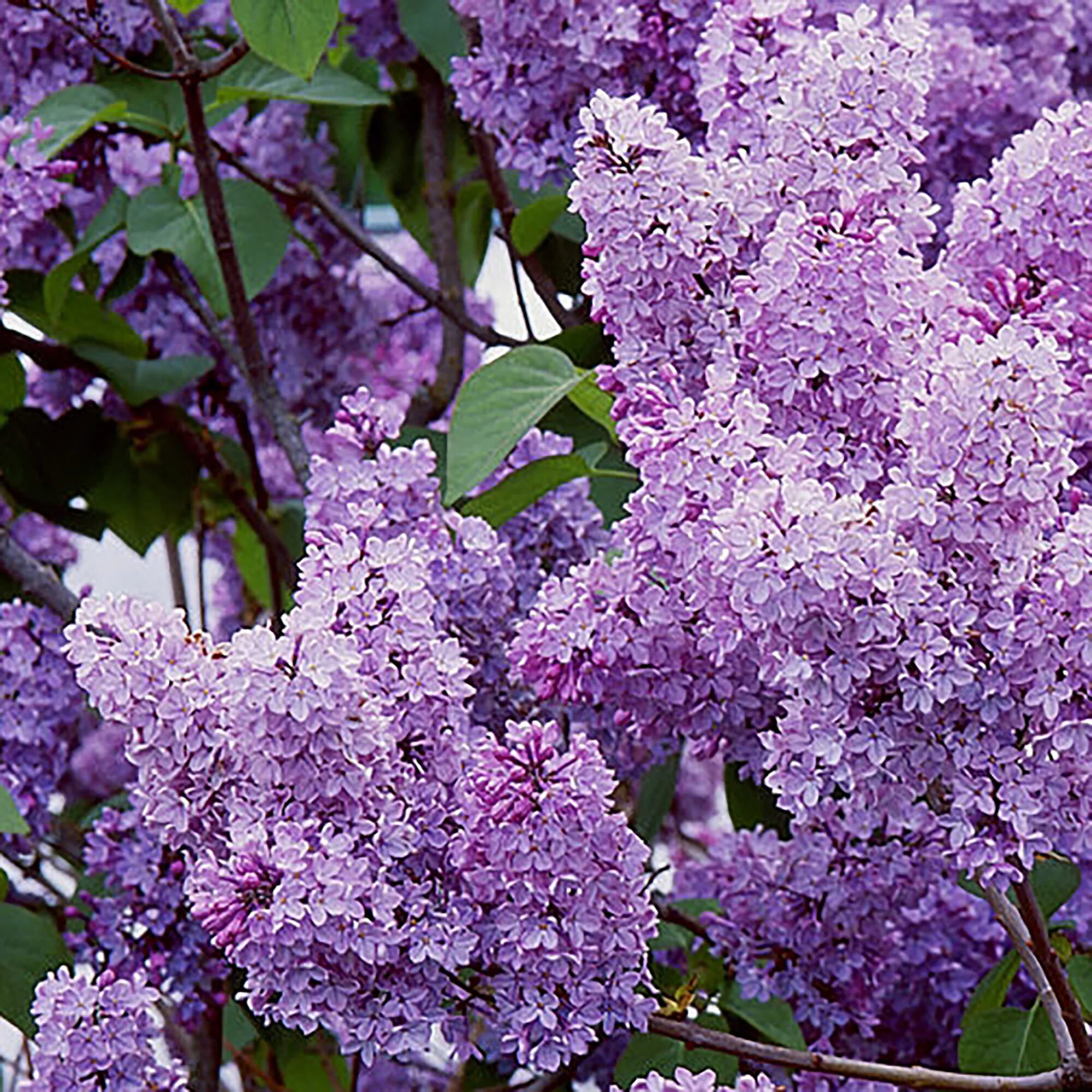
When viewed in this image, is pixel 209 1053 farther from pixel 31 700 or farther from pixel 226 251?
pixel 226 251

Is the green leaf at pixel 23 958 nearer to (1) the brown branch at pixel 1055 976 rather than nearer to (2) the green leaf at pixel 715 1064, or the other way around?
(2) the green leaf at pixel 715 1064

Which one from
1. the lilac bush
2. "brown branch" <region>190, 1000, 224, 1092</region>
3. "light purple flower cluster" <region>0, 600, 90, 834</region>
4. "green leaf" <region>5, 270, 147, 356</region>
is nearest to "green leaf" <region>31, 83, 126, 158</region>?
the lilac bush

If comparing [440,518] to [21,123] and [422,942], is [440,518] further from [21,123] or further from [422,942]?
[21,123]

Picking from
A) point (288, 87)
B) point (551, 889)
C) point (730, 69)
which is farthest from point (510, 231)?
point (551, 889)

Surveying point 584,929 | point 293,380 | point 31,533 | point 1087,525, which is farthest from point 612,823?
point 31,533

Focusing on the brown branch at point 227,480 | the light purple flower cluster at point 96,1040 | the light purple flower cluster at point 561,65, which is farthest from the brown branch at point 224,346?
the light purple flower cluster at point 96,1040

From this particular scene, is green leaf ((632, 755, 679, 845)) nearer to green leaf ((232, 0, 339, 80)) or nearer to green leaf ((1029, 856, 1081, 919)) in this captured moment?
green leaf ((1029, 856, 1081, 919))
